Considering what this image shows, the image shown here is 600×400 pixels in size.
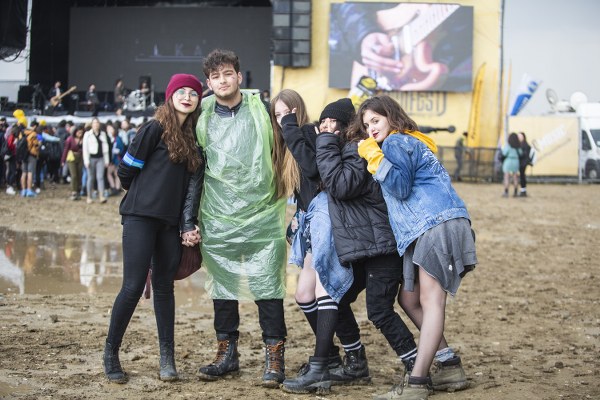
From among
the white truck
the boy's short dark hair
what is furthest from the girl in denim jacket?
the white truck

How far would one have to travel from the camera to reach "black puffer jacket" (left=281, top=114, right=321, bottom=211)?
509 centimetres

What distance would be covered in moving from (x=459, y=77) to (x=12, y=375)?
2622cm

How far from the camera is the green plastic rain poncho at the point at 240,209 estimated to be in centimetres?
533

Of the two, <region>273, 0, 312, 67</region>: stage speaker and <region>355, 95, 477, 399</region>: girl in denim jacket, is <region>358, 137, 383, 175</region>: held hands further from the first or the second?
<region>273, 0, 312, 67</region>: stage speaker

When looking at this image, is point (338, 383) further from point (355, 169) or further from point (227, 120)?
point (227, 120)

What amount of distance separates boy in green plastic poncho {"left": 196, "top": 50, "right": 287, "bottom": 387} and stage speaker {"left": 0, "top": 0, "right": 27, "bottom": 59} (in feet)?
85.6

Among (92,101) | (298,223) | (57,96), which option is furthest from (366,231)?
(57,96)

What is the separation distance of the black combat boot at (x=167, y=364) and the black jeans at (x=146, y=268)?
0.04 m

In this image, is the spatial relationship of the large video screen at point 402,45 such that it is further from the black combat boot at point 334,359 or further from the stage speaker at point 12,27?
the black combat boot at point 334,359

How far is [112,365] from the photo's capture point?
510 cm

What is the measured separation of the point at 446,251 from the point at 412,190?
359mm

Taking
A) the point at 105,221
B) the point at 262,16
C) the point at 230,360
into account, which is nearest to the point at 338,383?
the point at 230,360

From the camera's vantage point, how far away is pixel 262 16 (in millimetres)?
33688

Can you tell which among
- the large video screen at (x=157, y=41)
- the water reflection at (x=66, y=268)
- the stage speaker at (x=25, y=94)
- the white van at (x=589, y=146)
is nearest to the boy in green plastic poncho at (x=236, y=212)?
the water reflection at (x=66, y=268)
